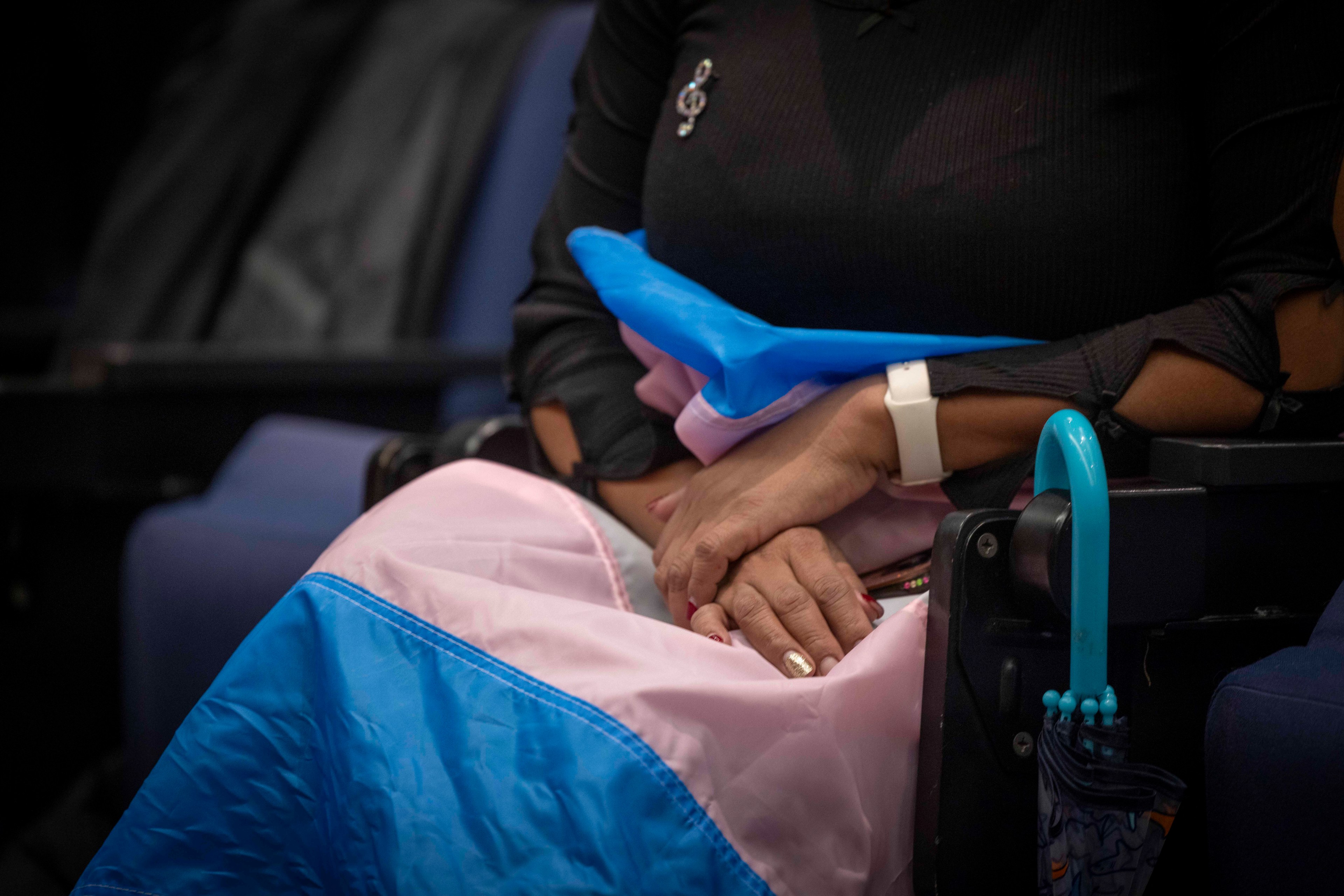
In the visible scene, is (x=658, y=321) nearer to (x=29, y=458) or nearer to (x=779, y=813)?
(x=779, y=813)

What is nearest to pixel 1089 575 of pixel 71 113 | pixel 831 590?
pixel 831 590

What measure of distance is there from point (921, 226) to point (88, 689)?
1533 millimetres

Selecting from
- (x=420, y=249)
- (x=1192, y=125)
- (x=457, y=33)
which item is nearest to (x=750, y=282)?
(x=1192, y=125)

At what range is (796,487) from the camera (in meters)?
0.64

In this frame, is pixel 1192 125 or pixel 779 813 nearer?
pixel 779 813

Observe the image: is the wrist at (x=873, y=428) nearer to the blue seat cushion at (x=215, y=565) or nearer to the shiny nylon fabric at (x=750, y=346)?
the shiny nylon fabric at (x=750, y=346)

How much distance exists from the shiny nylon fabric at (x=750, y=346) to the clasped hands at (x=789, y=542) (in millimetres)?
21

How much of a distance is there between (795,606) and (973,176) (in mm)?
292

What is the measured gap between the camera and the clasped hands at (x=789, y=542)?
0.59 meters

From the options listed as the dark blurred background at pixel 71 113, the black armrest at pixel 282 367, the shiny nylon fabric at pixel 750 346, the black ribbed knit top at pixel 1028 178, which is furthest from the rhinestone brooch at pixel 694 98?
the dark blurred background at pixel 71 113

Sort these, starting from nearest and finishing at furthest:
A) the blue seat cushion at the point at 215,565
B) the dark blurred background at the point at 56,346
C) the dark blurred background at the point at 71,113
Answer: the blue seat cushion at the point at 215,565, the dark blurred background at the point at 56,346, the dark blurred background at the point at 71,113

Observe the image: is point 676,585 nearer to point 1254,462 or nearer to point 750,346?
point 750,346

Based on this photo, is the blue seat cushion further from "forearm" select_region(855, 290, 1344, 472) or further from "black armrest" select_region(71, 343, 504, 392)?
"forearm" select_region(855, 290, 1344, 472)

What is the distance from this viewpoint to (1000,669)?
0.52 meters
